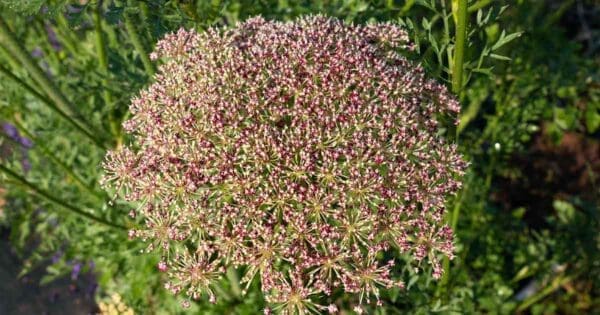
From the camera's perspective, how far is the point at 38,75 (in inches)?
120

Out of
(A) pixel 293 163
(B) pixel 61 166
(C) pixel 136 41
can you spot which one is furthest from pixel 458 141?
(B) pixel 61 166

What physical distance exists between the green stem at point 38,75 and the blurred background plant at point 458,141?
0.01 metres

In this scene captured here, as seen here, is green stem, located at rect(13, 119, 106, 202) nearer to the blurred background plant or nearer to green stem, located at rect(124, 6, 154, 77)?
the blurred background plant

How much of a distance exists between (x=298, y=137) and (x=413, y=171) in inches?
18.1

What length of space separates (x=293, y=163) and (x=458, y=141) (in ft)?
6.56

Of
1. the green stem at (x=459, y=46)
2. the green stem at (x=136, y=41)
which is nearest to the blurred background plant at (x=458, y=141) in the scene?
the green stem at (x=136, y=41)

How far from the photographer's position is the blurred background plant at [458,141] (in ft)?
10.6

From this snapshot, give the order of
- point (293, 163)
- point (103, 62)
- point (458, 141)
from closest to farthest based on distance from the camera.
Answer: point (293, 163) → point (103, 62) → point (458, 141)

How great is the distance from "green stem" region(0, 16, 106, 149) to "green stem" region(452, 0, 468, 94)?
2015mm

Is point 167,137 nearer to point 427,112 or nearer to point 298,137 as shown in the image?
point 298,137

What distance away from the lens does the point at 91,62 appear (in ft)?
13.1

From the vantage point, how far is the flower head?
7.06 ft

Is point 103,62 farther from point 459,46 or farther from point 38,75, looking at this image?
point 459,46

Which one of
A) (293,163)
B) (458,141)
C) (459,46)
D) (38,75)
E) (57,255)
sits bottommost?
(57,255)
